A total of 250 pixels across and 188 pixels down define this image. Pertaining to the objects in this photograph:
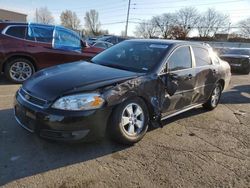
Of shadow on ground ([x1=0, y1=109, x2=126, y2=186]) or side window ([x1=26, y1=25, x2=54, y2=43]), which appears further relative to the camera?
side window ([x1=26, y1=25, x2=54, y2=43])

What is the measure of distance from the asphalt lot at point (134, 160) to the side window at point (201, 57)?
1343 millimetres

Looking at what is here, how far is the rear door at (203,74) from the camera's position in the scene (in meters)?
5.28

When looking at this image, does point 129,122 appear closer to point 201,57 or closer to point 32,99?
point 32,99

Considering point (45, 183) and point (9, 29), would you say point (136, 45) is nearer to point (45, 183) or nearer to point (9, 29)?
point (45, 183)

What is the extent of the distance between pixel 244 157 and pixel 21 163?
304 cm

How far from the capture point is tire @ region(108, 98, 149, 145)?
12.0 ft

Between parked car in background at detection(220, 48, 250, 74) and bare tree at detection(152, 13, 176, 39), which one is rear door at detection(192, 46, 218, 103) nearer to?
parked car in background at detection(220, 48, 250, 74)

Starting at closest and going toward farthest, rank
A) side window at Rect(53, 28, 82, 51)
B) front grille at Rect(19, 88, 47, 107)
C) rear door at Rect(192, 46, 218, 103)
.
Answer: front grille at Rect(19, 88, 47, 107)
rear door at Rect(192, 46, 218, 103)
side window at Rect(53, 28, 82, 51)

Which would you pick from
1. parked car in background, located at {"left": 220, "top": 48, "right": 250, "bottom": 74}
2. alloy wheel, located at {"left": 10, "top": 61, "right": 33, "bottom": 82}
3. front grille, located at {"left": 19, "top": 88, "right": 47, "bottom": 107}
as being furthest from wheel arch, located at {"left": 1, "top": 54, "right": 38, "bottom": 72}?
parked car in background, located at {"left": 220, "top": 48, "right": 250, "bottom": 74}

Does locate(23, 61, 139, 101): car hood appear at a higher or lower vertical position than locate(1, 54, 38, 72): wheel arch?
higher

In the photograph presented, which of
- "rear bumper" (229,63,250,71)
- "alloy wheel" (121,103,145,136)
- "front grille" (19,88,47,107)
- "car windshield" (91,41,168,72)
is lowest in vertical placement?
"rear bumper" (229,63,250,71)

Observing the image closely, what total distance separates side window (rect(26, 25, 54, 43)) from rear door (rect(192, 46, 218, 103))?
15.8 feet

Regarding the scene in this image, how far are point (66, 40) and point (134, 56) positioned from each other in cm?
465

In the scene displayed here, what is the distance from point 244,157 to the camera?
3967 mm
